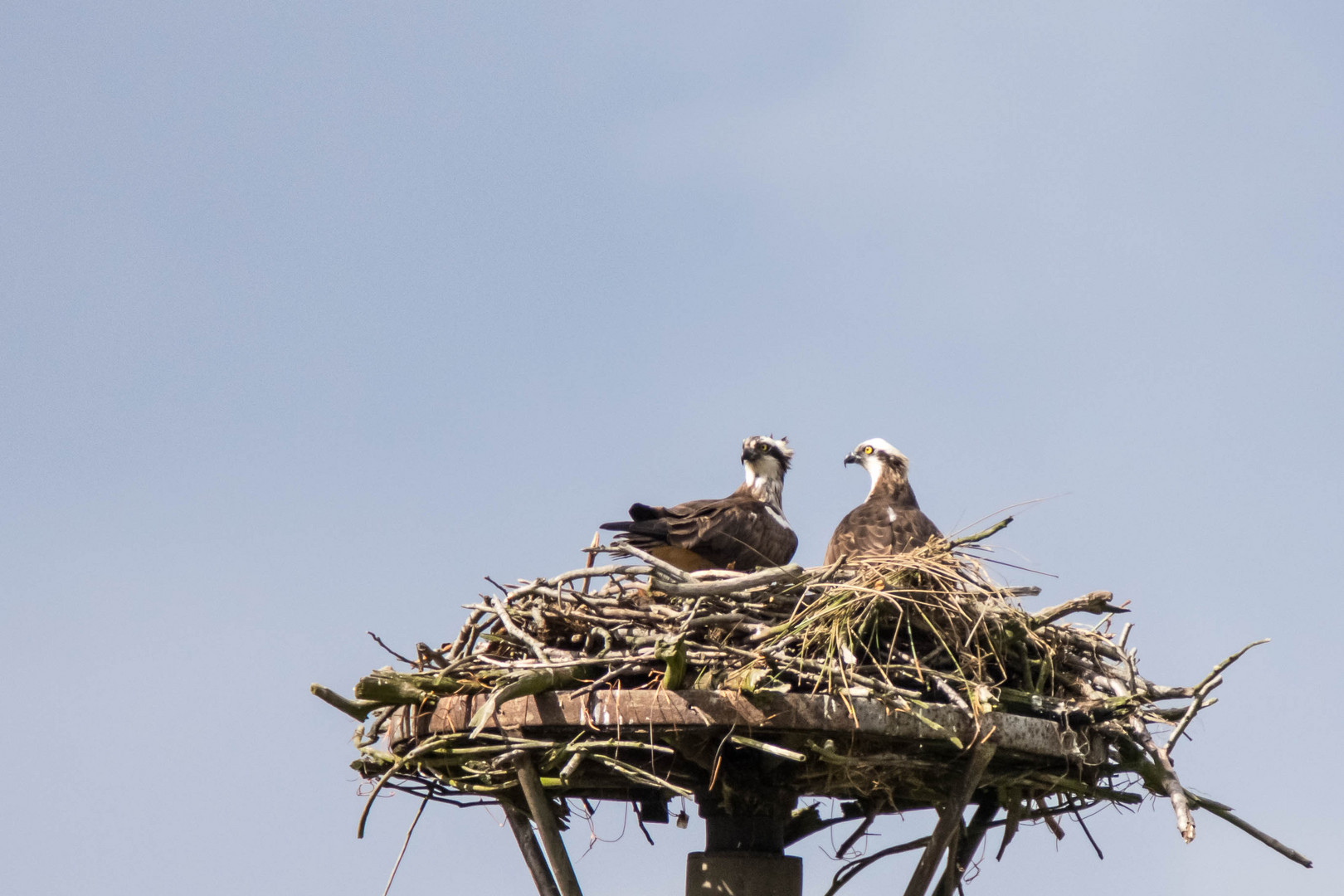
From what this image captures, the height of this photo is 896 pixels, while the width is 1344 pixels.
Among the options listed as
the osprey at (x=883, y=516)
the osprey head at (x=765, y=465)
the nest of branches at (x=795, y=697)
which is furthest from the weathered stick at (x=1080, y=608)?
the osprey head at (x=765, y=465)

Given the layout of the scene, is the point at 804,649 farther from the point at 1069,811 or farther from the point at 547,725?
the point at 1069,811

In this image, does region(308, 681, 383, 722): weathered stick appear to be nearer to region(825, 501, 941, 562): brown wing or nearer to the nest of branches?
the nest of branches

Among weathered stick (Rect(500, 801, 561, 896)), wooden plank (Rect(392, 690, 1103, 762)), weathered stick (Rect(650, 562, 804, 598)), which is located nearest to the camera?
wooden plank (Rect(392, 690, 1103, 762))

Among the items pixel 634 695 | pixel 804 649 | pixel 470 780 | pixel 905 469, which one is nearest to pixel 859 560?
pixel 804 649

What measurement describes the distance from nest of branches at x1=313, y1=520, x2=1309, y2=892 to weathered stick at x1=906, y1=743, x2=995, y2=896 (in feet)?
0.04

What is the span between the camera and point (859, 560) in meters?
7.36

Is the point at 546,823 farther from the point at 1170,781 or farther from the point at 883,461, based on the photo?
the point at 883,461

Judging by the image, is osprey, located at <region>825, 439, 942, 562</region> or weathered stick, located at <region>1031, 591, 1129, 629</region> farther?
osprey, located at <region>825, 439, 942, 562</region>

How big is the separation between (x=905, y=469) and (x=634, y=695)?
18.5 feet

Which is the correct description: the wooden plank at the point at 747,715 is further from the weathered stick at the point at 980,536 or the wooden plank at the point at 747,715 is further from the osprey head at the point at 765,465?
the osprey head at the point at 765,465

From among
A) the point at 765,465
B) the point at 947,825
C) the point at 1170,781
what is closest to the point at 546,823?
the point at 947,825

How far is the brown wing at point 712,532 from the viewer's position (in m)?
9.85

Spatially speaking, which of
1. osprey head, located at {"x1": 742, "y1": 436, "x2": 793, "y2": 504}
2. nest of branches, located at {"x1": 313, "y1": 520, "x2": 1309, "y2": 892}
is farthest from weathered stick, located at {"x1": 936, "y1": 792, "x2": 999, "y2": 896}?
osprey head, located at {"x1": 742, "y1": 436, "x2": 793, "y2": 504}

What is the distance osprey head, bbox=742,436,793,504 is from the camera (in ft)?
37.6
